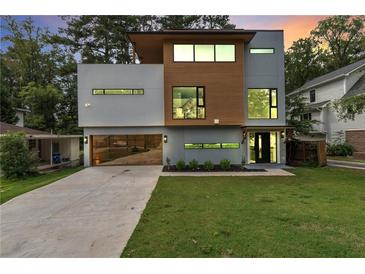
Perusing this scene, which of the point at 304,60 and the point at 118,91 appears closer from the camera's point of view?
the point at 118,91

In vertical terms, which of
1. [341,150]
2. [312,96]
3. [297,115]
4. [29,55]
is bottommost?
[341,150]

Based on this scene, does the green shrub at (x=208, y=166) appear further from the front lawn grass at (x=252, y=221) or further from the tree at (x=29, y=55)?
the tree at (x=29, y=55)

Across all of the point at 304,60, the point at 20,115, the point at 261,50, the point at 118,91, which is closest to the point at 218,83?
the point at 261,50

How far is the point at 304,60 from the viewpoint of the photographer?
3262cm

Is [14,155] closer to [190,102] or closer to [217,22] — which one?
[190,102]

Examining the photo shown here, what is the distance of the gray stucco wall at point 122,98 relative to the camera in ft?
43.9

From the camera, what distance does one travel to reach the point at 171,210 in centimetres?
580

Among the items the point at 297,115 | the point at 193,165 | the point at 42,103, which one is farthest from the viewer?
the point at 42,103

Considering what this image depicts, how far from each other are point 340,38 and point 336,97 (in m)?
16.0

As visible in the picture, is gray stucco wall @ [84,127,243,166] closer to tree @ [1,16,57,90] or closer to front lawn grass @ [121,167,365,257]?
front lawn grass @ [121,167,365,257]

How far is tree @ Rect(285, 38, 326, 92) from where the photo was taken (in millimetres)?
32344

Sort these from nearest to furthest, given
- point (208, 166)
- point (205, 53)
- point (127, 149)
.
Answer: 1. point (208, 166)
2. point (205, 53)
3. point (127, 149)
